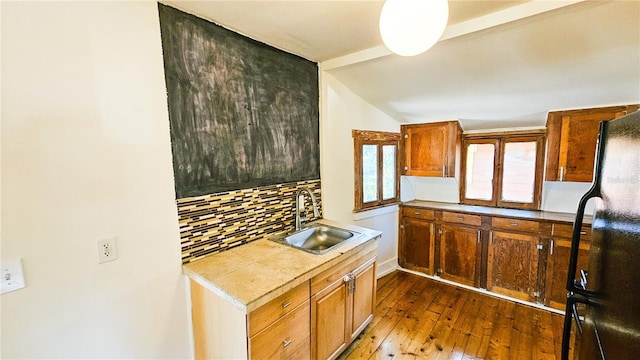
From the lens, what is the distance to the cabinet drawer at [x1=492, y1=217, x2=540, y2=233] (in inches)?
104

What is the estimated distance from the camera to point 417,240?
3.34m

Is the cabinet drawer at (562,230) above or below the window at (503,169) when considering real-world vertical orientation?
below

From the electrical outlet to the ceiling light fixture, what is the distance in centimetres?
157

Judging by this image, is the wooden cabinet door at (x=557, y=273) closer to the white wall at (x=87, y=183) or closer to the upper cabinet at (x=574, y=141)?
the upper cabinet at (x=574, y=141)

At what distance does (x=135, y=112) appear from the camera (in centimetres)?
136

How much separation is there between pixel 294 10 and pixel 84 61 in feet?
3.51

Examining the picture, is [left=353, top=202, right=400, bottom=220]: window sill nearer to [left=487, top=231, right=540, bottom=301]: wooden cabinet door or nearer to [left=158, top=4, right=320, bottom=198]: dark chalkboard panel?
[left=158, top=4, right=320, bottom=198]: dark chalkboard panel

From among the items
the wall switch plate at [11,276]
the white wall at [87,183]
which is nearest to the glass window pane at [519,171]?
the white wall at [87,183]

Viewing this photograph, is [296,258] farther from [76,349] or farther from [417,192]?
[417,192]

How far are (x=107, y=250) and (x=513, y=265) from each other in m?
3.37

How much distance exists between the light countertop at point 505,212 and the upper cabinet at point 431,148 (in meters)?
0.38

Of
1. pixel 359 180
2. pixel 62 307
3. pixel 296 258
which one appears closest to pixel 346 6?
pixel 296 258

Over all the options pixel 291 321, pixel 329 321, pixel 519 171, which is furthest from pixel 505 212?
pixel 291 321

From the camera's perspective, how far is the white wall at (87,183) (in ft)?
3.45
